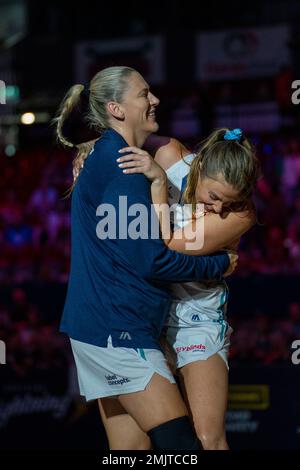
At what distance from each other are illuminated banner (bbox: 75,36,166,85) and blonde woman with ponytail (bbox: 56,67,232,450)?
30.2 feet

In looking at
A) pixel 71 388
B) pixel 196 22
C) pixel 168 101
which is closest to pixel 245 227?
pixel 71 388

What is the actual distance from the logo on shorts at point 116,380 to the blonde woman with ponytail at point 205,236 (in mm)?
355

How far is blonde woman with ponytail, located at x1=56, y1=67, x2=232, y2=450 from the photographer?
114 inches

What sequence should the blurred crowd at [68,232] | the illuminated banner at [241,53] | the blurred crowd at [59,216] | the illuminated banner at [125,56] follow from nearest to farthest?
the blurred crowd at [68,232] → the blurred crowd at [59,216] → the illuminated banner at [241,53] → the illuminated banner at [125,56]

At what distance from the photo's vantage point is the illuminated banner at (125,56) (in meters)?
12.2

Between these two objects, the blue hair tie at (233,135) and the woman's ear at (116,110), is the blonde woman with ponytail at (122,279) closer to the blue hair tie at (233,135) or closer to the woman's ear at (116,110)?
the woman's ear at (116,110)

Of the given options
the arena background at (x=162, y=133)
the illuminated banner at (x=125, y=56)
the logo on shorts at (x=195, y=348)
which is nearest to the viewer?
the logo on shorts at (x=195, y=348)

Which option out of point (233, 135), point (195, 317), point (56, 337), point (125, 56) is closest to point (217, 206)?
point (233, 135)

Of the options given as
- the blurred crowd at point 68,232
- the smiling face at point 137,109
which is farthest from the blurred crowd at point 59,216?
the smiling face at point 137,109

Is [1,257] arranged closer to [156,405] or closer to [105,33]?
[105,33]

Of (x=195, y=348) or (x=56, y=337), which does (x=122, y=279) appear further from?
(x=56, y=337)

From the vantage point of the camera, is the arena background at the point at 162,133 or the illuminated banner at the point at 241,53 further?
the illuminated banner at the point at 241,53

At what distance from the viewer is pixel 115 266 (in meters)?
2.97

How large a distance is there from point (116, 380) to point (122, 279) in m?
0.36
